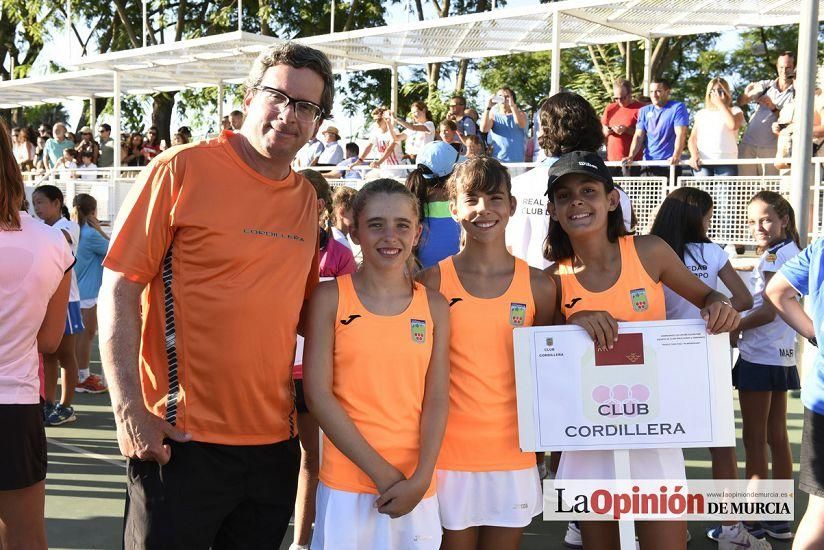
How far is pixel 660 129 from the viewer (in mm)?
11492

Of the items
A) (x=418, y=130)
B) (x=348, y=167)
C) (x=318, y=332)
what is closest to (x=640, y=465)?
(x=318, y=332)

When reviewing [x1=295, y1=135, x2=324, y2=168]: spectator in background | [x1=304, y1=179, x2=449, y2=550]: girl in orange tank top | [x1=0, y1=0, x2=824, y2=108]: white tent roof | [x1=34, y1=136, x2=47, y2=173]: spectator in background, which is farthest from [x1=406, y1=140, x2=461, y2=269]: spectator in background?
[x1=34, y1=136, x2=47, y2=173]: spectator in background

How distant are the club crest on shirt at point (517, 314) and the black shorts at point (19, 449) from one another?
196cm

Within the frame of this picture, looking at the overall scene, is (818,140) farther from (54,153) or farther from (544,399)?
(54,153)

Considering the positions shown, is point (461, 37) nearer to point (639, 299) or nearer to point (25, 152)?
point (639, 299)

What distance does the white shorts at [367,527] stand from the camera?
323 centimetres

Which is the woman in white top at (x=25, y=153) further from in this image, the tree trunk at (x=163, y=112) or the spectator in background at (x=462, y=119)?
the spectator in background at (x=462, y=119)

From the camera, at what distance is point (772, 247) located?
17.8 ft

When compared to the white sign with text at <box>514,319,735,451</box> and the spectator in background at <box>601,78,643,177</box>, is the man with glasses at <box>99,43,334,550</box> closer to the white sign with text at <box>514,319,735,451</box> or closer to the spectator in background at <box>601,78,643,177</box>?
the white sign with text at <box>514,319,735,451</box>

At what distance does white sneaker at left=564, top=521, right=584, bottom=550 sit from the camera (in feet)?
16.6

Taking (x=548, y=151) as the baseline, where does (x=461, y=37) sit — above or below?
above

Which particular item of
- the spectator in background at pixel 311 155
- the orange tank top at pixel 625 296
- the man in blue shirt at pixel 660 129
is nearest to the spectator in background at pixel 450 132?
the man in blue shirt at pixel 660 129

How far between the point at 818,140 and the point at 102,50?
31.8 m

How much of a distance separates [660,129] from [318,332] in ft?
30.4
